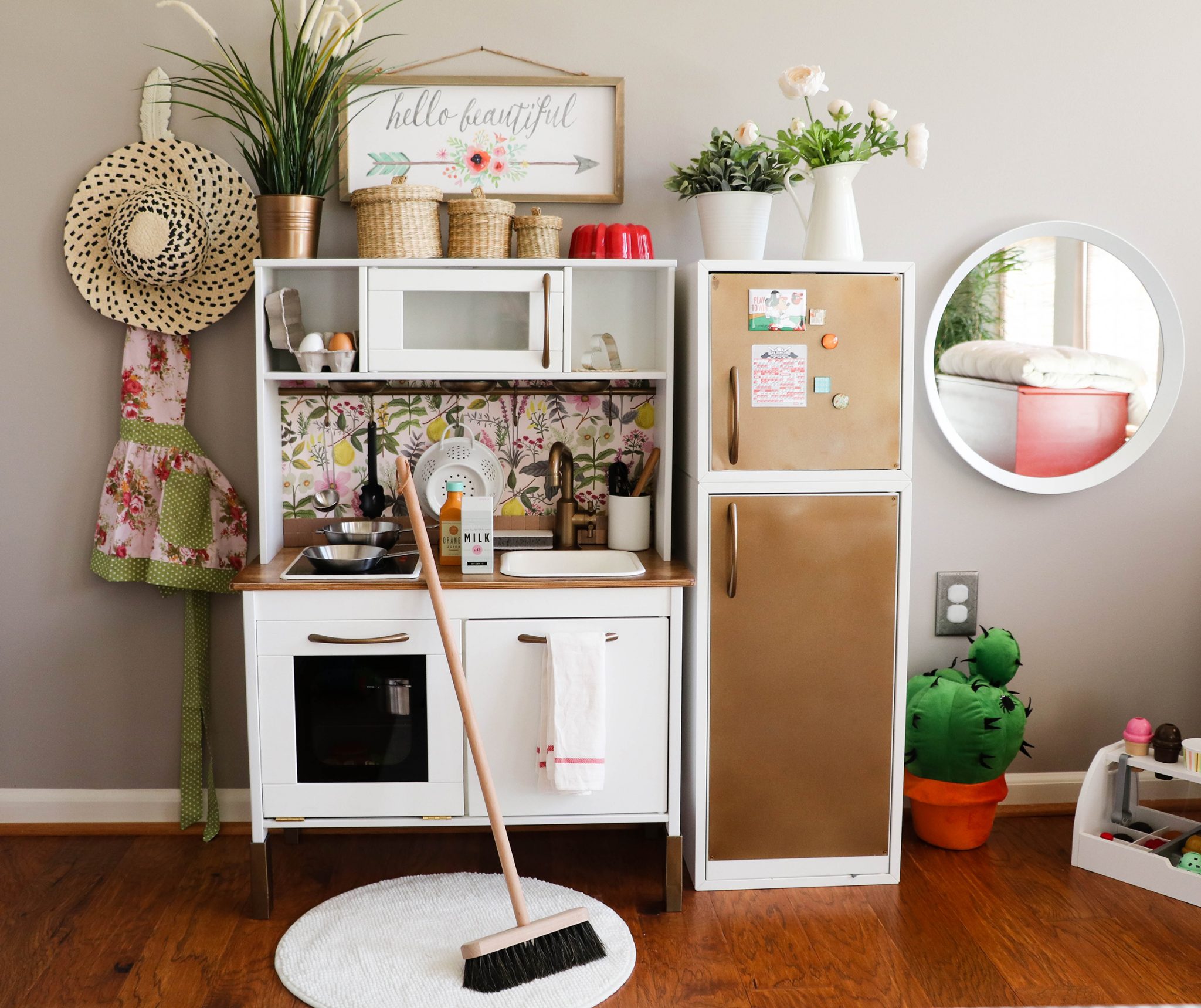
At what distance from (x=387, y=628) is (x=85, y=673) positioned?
106 centimetres

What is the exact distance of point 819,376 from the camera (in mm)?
2441

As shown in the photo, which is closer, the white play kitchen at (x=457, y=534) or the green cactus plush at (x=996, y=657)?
the white play kitchen at (x=457, y=534)

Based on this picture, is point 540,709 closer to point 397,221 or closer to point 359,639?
point 359,639

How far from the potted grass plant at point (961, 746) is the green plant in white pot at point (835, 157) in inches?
44.0

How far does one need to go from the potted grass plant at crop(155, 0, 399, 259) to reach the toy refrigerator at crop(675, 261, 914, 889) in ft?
3.13

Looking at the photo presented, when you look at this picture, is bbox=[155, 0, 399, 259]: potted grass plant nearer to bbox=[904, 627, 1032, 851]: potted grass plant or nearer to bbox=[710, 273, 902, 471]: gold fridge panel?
bbox=[710, 273, 902, 471]: gold fridge panel

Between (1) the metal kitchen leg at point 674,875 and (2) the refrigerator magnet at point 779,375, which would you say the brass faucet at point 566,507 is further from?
(1) the metal kitchen leg at point 674,875

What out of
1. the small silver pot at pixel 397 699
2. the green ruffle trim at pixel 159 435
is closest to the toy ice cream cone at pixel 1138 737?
the small silver pot at pixel 397 699

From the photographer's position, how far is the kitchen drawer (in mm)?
2352

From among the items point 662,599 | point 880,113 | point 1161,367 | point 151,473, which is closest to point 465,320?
point 662,599

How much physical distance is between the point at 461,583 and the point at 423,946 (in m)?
0.78

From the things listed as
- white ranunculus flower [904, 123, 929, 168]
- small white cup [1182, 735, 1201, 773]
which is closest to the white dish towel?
white ranunculus flower [904, 123, 929, 168]

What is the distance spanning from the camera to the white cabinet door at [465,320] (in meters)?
2.52

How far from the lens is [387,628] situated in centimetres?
237
